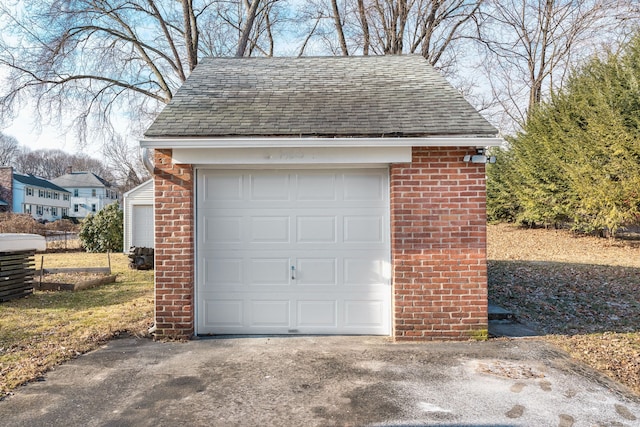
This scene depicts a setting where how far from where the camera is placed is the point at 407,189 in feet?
17.7

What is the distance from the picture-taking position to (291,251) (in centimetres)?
571

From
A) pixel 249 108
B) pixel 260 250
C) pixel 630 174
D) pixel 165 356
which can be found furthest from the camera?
pixel 630 174

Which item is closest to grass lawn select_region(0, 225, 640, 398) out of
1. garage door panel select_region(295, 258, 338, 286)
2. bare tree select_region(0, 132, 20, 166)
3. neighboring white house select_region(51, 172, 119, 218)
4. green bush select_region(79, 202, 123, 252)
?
garage door panel select_region(295, 258, 338, 286)

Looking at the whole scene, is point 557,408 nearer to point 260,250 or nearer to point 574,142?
point 260,250

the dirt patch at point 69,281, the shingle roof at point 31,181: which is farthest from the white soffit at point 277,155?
the shingle roof at point 31,181

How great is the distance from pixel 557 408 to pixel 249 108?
5.25 meters

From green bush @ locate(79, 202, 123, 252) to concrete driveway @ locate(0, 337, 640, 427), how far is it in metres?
14.6

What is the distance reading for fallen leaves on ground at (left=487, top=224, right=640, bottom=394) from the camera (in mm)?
4977

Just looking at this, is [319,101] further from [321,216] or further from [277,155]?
[321,216]

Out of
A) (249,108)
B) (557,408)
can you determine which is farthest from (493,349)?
(249,108)

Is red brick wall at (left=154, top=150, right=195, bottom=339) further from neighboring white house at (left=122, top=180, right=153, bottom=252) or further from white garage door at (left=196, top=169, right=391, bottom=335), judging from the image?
neighboring white house at (left=122, top=180, right=153, bottom=252)

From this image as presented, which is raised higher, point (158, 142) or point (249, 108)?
point (249, 108)

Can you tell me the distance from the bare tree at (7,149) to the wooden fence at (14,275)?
207ft

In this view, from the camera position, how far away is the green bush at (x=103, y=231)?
18188 mm
